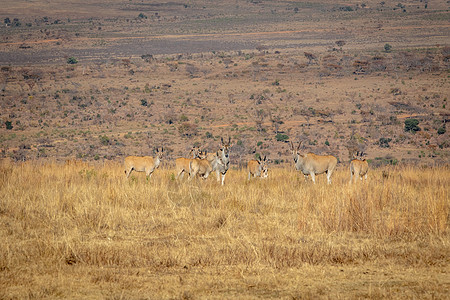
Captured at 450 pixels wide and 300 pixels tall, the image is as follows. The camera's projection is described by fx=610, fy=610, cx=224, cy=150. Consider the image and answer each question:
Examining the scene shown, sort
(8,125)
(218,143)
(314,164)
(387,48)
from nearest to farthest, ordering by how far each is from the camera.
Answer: (314,164) < (218,143) < (8,125) < (387,48)

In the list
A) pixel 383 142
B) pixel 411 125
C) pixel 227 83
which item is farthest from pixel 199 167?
pixel 227 83

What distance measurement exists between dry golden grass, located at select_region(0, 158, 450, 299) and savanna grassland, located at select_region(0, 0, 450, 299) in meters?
0.04

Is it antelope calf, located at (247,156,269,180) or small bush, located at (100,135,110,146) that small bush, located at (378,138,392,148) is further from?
antelope calf, located at (247,156,269,180)

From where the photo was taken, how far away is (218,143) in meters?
39.1

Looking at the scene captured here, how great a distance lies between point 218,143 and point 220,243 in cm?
2949

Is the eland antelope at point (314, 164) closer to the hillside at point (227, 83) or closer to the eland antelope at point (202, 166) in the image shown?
the eland antelope at point (202, 166)

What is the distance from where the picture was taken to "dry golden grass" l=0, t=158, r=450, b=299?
750 cm

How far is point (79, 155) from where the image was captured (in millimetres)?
37500

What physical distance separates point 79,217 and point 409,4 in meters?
139

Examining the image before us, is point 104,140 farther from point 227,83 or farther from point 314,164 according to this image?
point 227,83

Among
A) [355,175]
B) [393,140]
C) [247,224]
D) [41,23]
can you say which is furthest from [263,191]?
[41,23]

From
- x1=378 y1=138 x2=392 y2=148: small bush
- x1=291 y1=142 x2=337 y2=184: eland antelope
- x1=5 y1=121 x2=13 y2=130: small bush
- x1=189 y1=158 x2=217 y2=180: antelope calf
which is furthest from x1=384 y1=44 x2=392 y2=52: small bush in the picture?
x1=189 y1=158 x2=217 y2=180: antelope calf

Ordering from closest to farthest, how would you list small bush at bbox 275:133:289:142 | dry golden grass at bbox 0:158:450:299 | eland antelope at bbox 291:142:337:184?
dry golden grass at bbox 0:158:450:299 → eland antelope at bbox 291:142:337:184 → small bush at bbox 275:133:289:142

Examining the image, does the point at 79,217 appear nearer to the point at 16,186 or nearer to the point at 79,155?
the point at 16,186
